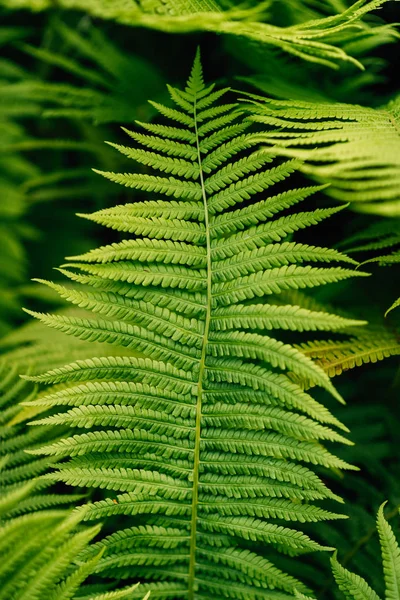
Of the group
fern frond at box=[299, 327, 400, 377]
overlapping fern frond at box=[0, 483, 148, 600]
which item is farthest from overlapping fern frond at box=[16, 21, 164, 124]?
overlapping fern frond at box=[0, 483, 148, 600]

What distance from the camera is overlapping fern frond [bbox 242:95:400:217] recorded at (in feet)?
2.94

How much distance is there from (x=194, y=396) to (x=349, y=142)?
67 cm

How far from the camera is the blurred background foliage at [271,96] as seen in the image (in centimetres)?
126

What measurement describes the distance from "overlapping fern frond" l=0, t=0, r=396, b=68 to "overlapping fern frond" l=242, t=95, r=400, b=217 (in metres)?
0.13

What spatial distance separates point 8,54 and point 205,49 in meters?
1.63

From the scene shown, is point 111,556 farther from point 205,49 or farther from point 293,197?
point 205,49

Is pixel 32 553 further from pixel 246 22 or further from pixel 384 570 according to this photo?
pixel 246 22

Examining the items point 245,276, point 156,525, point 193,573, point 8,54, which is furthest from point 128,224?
point 8,54

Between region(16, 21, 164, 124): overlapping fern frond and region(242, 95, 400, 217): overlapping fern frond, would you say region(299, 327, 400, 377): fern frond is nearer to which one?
region(242, 95, 400, 217): overlapping fern frond

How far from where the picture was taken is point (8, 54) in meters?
2.87

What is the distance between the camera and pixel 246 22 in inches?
48.5

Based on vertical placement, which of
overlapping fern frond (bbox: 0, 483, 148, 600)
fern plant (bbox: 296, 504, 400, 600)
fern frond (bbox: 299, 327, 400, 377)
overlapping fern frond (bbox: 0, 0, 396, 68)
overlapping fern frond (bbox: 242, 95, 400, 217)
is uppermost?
overlapping fern frond (bbox: 0, 0, 396, 68)

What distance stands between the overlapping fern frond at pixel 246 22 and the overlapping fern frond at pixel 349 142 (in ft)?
0.42

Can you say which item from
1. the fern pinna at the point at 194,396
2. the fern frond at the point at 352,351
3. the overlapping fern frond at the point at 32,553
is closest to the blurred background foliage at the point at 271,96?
the fern frond at the point at 352,351
